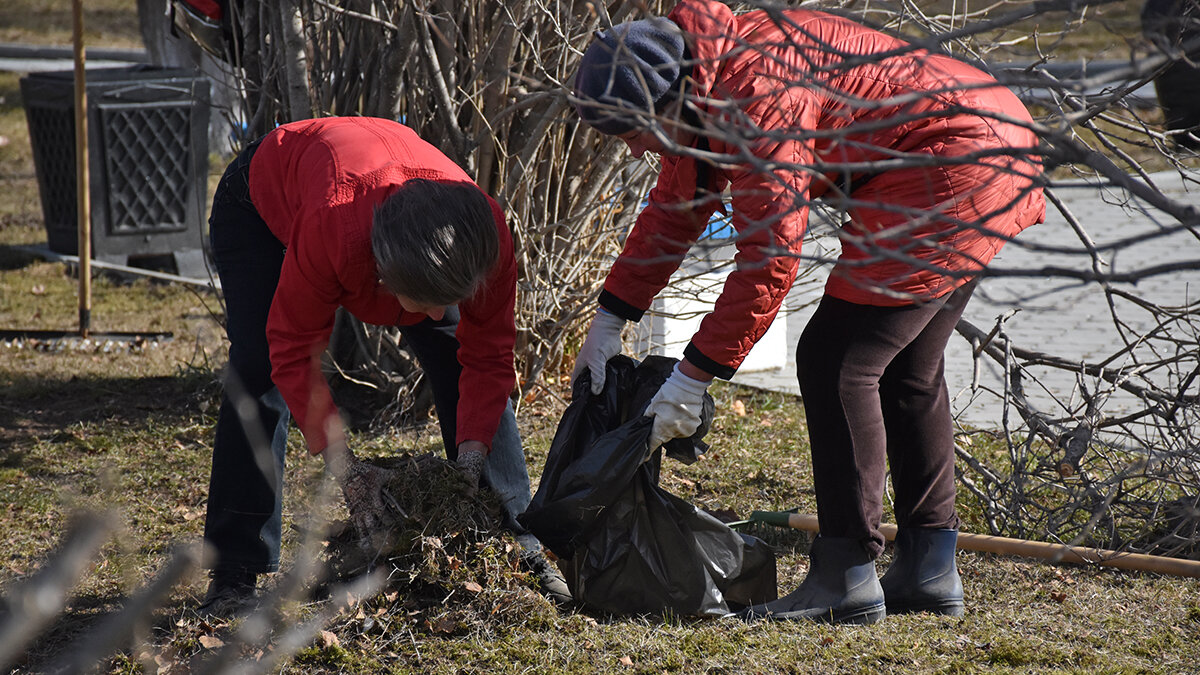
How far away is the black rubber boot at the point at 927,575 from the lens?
9.46 feet

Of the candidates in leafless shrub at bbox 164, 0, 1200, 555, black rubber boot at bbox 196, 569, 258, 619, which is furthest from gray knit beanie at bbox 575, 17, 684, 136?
black rubber boot at bbox 196, 569, 258, 619

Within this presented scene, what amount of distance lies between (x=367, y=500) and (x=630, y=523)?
669mm

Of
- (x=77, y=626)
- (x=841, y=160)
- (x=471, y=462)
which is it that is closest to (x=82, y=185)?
(x=77, y=626)

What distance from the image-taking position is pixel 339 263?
2.41 meters

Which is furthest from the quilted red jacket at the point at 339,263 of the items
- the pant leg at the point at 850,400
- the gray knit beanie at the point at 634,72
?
the pant leg at the point at 850,400

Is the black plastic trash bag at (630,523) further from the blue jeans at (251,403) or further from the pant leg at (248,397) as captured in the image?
the pant leg at (248,397)

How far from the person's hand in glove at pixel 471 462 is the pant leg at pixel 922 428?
3.50 feet

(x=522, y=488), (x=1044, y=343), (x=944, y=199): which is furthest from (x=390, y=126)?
(x=1044, y=343)

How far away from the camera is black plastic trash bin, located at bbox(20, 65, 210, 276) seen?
22.0ft

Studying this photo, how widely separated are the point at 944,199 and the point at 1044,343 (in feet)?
12.0

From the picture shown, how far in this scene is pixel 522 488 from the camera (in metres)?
2.98

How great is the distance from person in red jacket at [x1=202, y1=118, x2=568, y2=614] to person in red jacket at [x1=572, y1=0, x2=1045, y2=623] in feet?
1.17

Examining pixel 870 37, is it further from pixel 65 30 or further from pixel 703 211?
pixel 65 30

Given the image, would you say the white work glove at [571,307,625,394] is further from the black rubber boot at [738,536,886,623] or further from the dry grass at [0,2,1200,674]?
the black rubber boot at [738,536,886,623]
